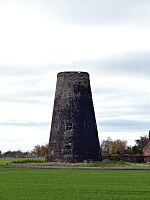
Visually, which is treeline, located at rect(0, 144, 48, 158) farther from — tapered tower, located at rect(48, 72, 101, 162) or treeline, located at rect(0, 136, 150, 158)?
tapered tower, located at rect(48, 72, 101, 162)

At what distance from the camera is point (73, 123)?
57.1 m

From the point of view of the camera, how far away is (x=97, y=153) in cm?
5853

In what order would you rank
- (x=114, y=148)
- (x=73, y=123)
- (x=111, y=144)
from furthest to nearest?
(x=111, y=144), (x=114, y=148), (x=73, y=123)

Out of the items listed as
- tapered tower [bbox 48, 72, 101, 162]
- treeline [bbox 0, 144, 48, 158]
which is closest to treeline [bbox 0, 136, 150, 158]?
treeline [bbox 0, 144, 48, 158]

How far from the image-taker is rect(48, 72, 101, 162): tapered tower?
2256 inches

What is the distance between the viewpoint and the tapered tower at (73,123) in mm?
57312

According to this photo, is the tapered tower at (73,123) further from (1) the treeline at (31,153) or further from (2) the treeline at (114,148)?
(1) the treeline at (31,153)

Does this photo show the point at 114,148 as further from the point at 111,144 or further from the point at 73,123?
the point at 73,123

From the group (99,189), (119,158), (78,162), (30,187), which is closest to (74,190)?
(99,189)

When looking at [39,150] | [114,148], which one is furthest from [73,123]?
[39,150]

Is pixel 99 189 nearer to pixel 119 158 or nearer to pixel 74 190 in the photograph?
pixel 74 190

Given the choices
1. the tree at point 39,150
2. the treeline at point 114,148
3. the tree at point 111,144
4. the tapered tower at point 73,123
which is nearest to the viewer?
the tapered tower at point 73,123

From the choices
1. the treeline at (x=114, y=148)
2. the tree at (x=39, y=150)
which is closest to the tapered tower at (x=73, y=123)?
the treeline at (x=114, y=148)

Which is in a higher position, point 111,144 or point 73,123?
point 111,144
